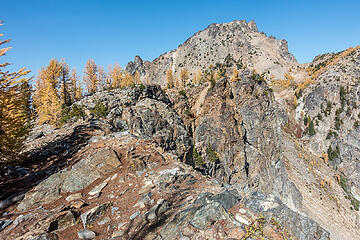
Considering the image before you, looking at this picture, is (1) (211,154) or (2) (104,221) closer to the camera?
(2) (104,221)

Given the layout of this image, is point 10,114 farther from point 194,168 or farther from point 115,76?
point 115,76

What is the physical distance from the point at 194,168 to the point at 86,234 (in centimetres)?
3020

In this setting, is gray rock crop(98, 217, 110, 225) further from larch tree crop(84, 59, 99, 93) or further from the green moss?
larch tree crop(84, 59, 99, 93)

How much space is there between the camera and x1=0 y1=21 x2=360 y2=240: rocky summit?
650 cm

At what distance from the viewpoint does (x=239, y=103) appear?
59656mm

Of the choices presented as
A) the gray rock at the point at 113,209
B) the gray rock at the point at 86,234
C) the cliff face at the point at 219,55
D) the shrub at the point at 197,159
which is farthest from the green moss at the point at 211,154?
the cliff face at the point at 219,55

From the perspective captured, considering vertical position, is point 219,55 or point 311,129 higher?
point 219,55

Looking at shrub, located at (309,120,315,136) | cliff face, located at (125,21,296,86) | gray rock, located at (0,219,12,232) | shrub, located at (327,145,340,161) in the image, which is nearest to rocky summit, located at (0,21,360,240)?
gray rock, located at (0,219,12,232)

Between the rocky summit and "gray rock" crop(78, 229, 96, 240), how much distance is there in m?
0.04

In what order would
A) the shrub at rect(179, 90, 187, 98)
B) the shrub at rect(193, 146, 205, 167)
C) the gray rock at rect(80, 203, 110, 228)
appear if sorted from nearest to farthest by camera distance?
1. the gray rock at rect(80, 203, 110, 228)
2. the shrub at rect(193, 146, 205, 167)
3. the shrub at rect(179, 90, 187, 98)

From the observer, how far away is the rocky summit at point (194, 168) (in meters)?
6.50

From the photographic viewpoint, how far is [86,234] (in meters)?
6.17

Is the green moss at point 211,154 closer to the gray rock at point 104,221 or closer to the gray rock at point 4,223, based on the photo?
the gray rock at point 104,221

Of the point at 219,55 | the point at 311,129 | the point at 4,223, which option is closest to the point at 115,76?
the point at 4,223
